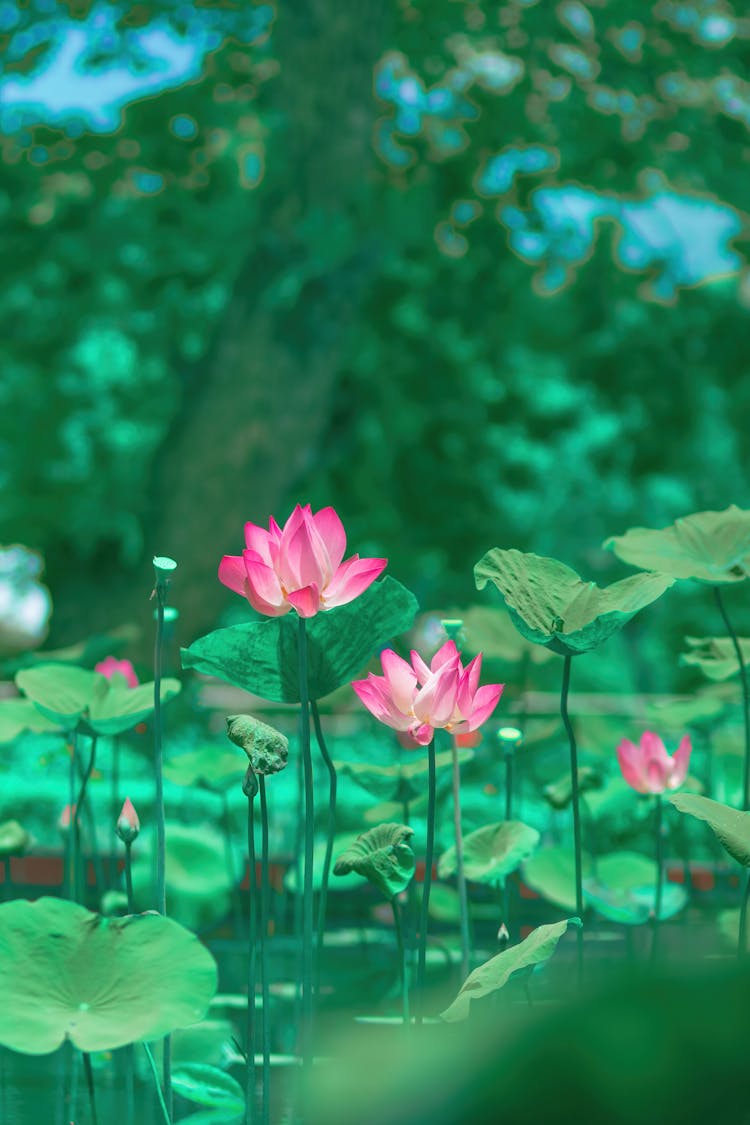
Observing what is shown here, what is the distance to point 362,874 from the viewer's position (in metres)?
0.91

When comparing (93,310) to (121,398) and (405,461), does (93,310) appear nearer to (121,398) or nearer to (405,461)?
(121,398)

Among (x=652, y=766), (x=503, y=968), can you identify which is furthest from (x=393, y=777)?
(x=503, y=968)

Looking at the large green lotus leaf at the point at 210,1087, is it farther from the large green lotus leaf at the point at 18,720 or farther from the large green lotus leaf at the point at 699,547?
the large green lotus leaf at the point at 699,547

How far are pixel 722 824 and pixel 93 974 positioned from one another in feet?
1.38

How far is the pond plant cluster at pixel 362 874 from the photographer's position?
74 cm

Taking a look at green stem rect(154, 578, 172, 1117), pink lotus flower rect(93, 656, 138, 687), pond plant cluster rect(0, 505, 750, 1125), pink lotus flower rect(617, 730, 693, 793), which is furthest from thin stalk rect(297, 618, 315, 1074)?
pink lotus flower rect(93, 656, 138, 687)

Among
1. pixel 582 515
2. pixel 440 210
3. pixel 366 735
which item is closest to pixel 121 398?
pixel 440 210

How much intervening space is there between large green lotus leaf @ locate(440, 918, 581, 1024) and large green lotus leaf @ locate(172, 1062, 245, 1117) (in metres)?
0.29

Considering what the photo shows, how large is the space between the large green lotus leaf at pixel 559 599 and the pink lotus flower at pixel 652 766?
0.36 metres

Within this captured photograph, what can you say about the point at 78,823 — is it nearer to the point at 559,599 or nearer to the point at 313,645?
the point at 313,645

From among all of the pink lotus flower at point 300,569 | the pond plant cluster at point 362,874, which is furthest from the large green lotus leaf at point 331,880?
the pink lotus flower at point 300,569

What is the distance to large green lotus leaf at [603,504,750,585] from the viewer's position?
1.08m

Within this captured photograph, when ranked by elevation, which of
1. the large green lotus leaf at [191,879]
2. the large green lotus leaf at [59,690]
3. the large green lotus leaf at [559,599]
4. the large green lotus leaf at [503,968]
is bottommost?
the large green lotus leaf at [191,879]

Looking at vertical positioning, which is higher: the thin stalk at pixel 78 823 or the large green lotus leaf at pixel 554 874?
the thin stalk at pixel 78 823
